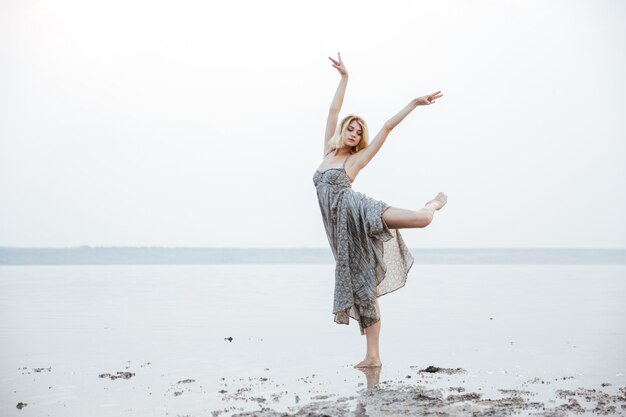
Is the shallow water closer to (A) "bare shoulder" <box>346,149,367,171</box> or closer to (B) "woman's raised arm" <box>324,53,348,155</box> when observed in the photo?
(A) "bare shoulder" <box>346,149,367,171</box>

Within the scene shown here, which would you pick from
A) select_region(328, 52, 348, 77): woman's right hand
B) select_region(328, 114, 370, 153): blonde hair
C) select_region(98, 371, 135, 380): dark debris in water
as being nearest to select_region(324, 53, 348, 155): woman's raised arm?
select_region(328, 52, 348, 77): woman's right hand

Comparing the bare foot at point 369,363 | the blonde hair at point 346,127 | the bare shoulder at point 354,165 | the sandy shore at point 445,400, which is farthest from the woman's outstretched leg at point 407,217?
the sandy shore at point 445,400

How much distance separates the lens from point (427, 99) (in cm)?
529

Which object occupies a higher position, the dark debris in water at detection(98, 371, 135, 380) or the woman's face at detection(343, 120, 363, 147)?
the woman's face at detection(343, 120, 363, 147)

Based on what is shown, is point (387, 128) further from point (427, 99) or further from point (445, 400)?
point (445, 400)

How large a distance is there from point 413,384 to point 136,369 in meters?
1.74

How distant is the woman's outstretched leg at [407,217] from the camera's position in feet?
Result: 16.7

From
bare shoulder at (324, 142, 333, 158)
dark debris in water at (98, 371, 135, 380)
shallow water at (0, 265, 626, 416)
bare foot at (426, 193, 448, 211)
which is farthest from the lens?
bare shoulder at (324, 142, 333, 158)

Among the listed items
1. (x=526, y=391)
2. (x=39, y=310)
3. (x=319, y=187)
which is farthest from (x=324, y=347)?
(x=39, y=310)

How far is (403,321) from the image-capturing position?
7.59m

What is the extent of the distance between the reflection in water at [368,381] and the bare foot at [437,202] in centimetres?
110

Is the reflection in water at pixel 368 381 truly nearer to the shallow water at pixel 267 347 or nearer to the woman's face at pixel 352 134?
the shallow water at pixel 267 347

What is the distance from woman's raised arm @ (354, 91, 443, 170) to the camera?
17.2 feet

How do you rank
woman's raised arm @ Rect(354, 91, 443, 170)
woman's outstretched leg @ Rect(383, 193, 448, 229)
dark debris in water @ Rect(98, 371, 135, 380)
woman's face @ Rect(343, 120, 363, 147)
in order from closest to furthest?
dark debris in water @ Rect(98, 371, 135, 380)
woman's outstretched leg @ Rect(383, 193, 448, 229)
woman's raised arm @ Rect(354, 91, 443, 170)
woman's face @ Rect(343, 120, 363, 147)
